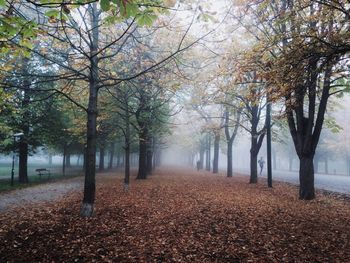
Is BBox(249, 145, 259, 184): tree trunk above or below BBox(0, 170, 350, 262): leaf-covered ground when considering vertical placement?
above

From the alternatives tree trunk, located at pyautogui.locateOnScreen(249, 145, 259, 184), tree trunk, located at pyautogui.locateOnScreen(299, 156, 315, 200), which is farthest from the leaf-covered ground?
tree trunk, located at pyautogui.locateOnScreen(249, 145, 259, 184)

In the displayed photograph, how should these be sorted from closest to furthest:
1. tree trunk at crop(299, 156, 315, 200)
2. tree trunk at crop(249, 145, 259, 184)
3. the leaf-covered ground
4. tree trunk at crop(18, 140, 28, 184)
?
the leaf-covered ground < tree trunk at crop(299, 156, 315, 200) < tree trunk at crop(249, 145, 259, 184) < tree trunk at crop(18, 140, 28, 184)

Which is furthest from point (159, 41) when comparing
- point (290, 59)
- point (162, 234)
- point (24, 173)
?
A: point (24, 173)

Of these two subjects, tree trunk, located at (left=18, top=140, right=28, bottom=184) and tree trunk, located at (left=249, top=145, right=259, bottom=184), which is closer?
tree trunk, located at (left=249, top=145, right=259, bottom=184)

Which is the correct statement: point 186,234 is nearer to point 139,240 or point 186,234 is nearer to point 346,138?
point 139,240

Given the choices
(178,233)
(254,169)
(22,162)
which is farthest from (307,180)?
(22,162)

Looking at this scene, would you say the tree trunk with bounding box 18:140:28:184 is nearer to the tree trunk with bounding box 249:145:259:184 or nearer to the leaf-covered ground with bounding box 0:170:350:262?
the leaf-covered ground with bounding box 0:170:350:262

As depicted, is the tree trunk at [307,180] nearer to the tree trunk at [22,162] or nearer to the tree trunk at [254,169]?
the tree trunk at [254,169]

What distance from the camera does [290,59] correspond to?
711cm

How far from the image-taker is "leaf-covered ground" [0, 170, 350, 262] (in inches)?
214

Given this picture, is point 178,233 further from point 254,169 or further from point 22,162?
point 22,162

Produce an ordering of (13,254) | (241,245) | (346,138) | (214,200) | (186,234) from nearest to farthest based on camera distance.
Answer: (13,254)
(241,245)
(186,234)
(214,200)
(346,138)

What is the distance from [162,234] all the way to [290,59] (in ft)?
19.3

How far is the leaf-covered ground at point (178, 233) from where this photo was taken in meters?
5.43
